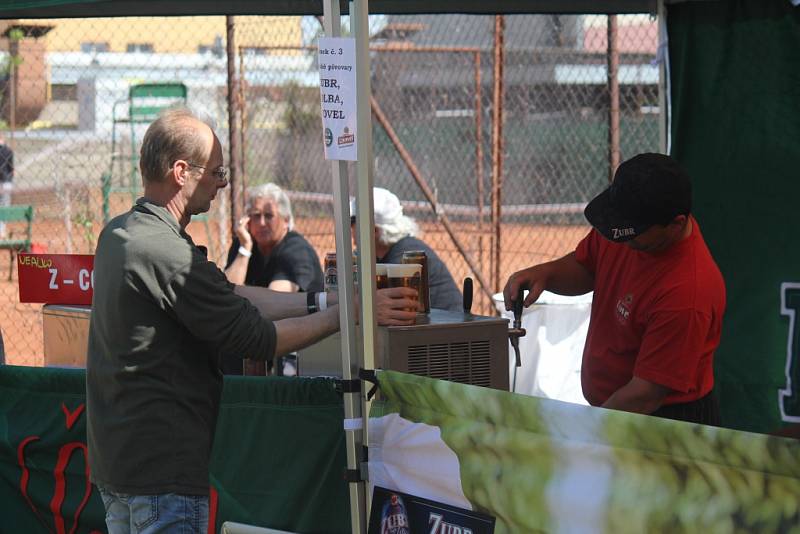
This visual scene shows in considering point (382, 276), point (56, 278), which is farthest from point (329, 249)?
point (382, 276)

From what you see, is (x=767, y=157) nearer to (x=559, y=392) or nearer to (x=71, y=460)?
(x=559, y=392)

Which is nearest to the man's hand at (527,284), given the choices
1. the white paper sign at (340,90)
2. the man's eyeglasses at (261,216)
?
the white paper sign at (340,90)

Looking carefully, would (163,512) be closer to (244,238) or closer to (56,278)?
(56,278)

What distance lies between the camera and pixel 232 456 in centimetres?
405

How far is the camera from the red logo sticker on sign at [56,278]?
475 cm

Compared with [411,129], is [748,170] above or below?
below

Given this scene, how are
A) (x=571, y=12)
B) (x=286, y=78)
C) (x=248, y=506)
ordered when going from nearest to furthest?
(x=248, y=506) → (x=571, y=12) → (x=286, y=78)

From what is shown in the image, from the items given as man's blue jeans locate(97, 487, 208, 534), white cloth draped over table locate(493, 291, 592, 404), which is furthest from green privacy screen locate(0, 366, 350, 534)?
white cloth draped over table locate(493, 291, 592, 404)

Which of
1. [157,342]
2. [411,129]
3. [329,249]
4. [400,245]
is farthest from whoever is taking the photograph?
[411,129]

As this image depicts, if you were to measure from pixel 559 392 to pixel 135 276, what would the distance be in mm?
4395

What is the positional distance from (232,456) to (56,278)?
140 centimetres

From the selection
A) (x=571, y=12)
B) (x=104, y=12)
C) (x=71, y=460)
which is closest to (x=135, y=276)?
(x=71, y=460)

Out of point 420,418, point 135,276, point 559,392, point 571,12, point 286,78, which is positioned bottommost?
point 559,392

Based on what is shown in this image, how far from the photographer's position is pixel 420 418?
302 centimetres
